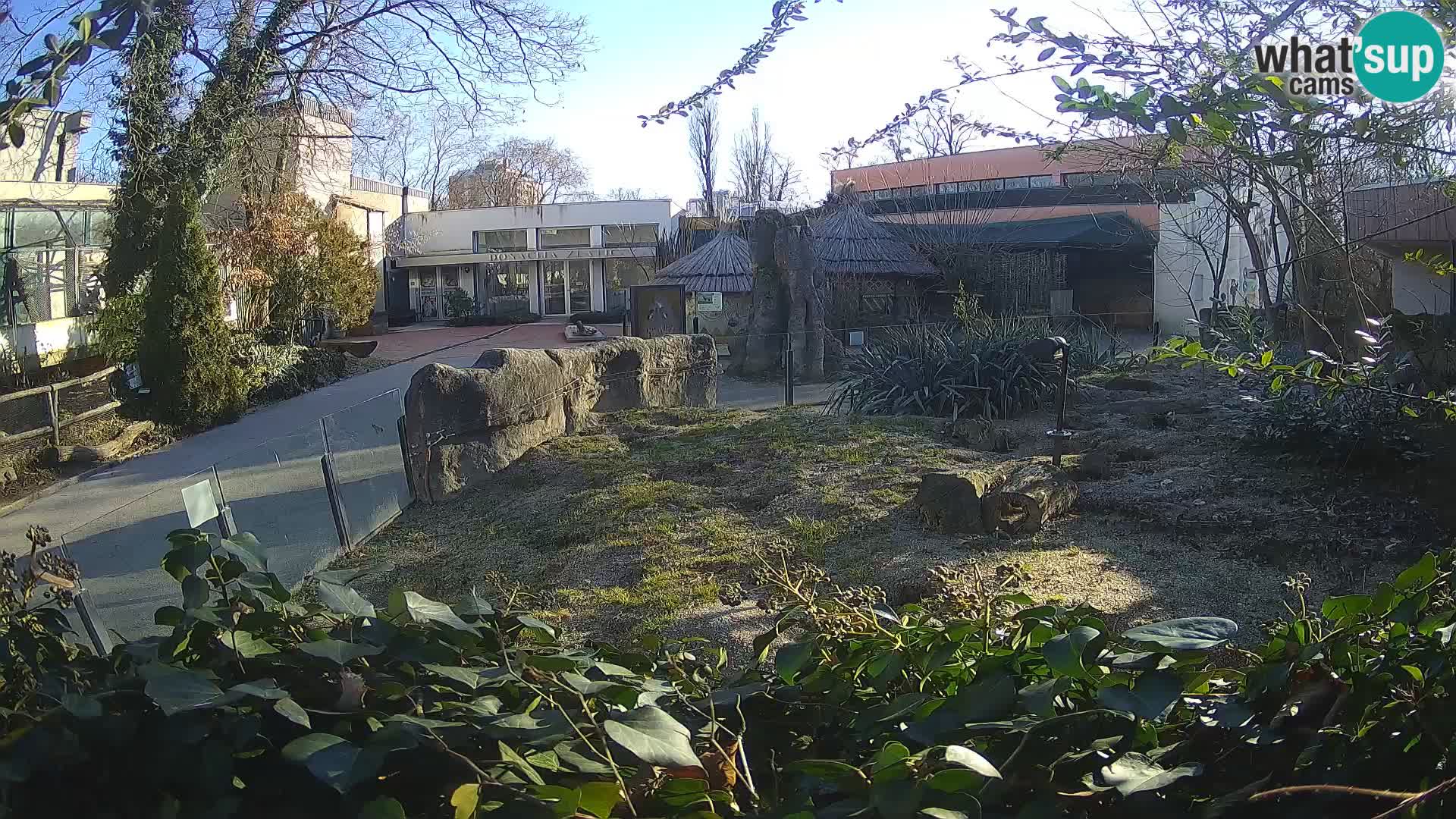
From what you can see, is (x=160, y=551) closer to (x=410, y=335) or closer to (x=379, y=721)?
(x=379, y=721)

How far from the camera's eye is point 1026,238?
27016mm

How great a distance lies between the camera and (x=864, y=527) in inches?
239

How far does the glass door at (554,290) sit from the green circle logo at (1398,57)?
141 feet

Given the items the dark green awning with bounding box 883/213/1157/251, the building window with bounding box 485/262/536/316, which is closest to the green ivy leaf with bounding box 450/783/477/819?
the dark green awning with bounding box 883/213/1157/251

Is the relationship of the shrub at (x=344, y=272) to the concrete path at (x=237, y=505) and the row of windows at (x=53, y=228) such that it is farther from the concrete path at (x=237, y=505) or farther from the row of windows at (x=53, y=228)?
the concrete path at (x=237, y=505)

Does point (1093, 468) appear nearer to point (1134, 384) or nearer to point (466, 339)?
point (1134, 384)

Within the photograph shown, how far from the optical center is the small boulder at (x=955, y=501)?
19.5ft

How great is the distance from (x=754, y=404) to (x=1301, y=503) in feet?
29.2

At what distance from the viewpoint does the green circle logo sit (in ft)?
8.34

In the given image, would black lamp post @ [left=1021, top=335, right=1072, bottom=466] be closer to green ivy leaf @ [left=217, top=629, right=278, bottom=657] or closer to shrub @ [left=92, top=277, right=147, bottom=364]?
green ivy leaf @ [left=217, top=629, right=278, bottom=657]

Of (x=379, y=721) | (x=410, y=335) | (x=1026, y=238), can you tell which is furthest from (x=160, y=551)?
(x=410, y=335)

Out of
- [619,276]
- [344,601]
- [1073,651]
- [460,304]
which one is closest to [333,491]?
[344,601]

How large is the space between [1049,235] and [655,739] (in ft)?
90.6

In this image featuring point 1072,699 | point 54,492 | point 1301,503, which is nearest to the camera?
point 1072,699
